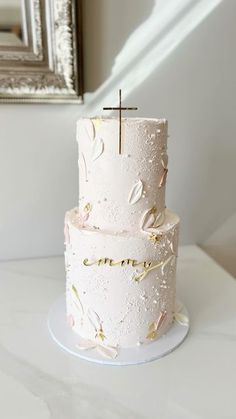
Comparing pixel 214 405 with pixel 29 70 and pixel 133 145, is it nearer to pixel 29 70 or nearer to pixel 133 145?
pixel 133 145

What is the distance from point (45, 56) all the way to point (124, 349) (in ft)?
2.14

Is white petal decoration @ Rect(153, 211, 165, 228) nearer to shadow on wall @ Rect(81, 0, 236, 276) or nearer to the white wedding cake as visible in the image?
the white wedding cake

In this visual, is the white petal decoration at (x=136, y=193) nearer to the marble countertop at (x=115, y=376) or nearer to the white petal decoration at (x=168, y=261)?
the white petal decoration at (x=168, y=261)

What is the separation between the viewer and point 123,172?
21.5 inches

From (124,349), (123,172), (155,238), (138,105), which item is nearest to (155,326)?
(124,349)

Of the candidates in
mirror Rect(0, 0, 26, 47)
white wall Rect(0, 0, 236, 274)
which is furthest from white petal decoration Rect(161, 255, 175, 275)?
mirror Rect(0, 0, 26, 47)

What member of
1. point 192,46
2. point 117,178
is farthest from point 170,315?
point 192,46

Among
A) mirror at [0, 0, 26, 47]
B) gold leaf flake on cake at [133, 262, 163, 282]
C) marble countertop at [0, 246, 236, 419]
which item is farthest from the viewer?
mirror at [0, 0, 26, 47]

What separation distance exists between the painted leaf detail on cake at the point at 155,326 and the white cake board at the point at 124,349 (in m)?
0.01

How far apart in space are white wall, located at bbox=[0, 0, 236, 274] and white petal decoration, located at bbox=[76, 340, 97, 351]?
1.25 feet

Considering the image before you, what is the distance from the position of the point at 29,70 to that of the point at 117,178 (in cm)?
42

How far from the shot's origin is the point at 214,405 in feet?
1.58

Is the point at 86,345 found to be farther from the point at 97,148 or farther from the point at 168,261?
the point at 97,148

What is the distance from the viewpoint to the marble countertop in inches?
18.6
